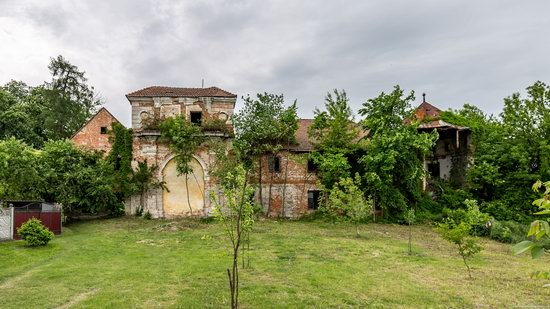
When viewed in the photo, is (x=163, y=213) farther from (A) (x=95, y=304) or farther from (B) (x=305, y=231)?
(A) (x=95, y=304)

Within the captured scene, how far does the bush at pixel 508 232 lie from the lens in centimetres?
2288

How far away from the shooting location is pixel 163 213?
2853cm

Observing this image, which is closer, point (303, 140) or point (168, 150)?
point (168, 150)

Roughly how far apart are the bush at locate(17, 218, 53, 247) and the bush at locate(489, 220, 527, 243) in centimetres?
2393

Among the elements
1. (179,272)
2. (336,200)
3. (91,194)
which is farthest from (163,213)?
(179,272)

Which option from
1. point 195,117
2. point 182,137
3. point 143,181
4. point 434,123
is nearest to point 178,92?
point 195,117

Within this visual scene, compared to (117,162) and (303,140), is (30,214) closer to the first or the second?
(117,162)

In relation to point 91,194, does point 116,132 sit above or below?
above

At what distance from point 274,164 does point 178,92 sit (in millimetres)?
9018

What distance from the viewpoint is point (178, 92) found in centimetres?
2989

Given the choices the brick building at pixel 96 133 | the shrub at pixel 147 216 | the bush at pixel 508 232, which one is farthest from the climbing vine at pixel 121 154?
the bush at pixel 508 232

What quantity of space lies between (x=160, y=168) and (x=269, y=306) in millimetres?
20813

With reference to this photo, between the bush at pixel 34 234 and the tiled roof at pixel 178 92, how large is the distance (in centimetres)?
1344

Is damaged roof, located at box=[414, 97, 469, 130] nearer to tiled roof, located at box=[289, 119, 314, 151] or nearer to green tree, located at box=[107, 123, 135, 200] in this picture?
tiled roof, located at box=[289, 119, 314, 151]
